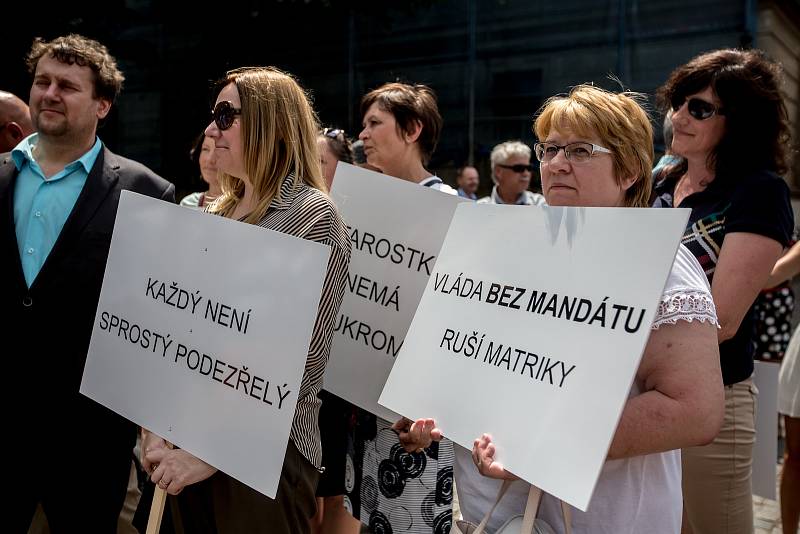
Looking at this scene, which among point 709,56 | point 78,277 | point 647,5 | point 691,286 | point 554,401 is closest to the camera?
point 554,401

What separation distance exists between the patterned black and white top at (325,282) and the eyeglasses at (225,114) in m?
0.30

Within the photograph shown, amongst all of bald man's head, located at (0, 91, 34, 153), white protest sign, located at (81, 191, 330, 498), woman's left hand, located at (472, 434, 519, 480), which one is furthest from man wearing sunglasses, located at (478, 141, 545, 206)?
woman's left hand, located at (472, 434, 519, 480)

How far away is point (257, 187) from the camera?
2.20 meters

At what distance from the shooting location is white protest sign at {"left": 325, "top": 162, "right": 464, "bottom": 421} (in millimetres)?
2648

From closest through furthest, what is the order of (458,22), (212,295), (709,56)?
(212,295)
(709,56)
(458,22)

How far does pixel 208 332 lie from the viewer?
1.95 m

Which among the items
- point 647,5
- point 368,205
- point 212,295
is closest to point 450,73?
point 647,5

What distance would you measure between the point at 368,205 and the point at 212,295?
0.96 m

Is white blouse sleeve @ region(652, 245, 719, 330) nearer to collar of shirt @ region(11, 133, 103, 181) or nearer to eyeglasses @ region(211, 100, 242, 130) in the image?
eyeglasses @ region(211, 100, 242, 130)

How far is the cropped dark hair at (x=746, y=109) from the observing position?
238 cm

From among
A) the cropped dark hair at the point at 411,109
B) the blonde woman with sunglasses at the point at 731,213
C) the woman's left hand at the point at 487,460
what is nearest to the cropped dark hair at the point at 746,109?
the blonde woman with sunglasses at the point at 731,213

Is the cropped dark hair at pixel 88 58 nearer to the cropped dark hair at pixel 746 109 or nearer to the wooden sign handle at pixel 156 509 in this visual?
the wooden sign handle at pixel 156 509

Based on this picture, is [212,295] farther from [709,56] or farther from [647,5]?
[647,5]

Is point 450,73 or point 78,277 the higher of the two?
point 450,73
